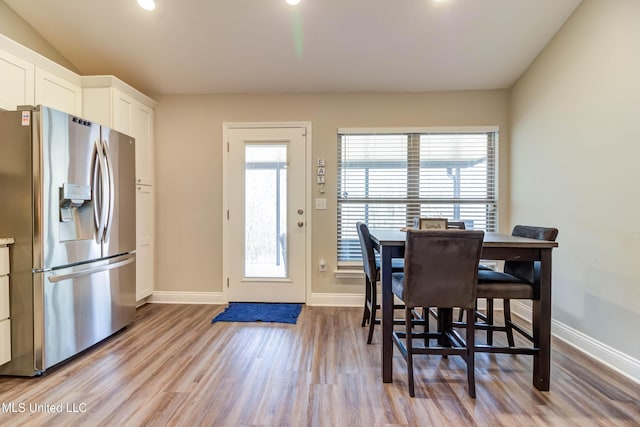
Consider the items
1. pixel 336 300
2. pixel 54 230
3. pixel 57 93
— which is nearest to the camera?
pixel 54 230

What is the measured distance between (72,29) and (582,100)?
14.2 feet

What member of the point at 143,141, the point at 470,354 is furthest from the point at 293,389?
the point at 143,141

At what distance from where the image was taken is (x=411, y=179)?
329 cm

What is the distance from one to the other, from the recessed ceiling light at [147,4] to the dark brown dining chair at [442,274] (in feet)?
8.69

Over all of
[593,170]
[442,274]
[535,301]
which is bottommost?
[535,301]

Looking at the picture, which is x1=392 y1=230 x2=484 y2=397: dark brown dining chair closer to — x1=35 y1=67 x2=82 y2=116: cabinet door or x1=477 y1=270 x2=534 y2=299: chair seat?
x1=477 y1=270 x2=534 y2=299: chair seat

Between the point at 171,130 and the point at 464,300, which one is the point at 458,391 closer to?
the point at 464,300

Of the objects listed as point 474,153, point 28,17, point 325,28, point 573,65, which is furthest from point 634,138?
point 28,17

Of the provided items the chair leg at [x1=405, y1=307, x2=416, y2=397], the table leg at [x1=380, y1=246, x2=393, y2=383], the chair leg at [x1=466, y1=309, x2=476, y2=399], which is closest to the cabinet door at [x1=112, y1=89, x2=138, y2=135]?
the table leg at [x1=380, y1=246, x2=393, y2=383]

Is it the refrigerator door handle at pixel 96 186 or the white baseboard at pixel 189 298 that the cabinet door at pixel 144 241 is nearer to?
the white baseboard at pixel 189 298

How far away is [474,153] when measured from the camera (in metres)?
3.25

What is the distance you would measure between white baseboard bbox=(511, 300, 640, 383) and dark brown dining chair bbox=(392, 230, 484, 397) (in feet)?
3.70

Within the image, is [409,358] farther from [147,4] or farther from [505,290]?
[147,4]

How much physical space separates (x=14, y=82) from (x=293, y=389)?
2922 millimetres
